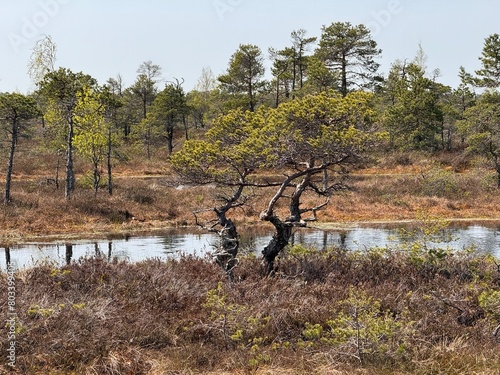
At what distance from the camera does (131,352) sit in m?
7.67

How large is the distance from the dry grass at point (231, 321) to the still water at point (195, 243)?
26.3 ft

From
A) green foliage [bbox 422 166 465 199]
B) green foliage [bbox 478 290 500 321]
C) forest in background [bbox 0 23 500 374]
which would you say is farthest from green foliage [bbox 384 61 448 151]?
green foliage [bbox 478 290 500 321]

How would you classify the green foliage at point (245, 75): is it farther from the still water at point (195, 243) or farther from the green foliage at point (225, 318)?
the green foliage at point (225, 318)

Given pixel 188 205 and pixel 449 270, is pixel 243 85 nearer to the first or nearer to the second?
pixel 188 205

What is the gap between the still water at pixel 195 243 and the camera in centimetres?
2125

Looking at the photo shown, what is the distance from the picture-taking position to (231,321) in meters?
8.56

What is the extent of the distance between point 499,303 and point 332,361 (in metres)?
4.04

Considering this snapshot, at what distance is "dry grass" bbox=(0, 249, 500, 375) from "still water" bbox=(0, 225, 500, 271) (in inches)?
315

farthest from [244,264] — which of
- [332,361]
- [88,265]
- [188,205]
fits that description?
[188,205]

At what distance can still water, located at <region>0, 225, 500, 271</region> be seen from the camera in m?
21.2

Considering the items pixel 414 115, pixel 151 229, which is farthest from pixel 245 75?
pixel 151 229

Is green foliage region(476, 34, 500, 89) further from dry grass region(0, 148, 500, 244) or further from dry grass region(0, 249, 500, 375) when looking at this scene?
dry grass region(0, 249, 500, 375)

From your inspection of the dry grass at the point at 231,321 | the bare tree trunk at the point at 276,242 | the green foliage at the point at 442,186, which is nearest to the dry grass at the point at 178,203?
the green foliage at the point at 442,186

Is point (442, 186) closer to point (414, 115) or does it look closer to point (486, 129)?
point (486, 129)
